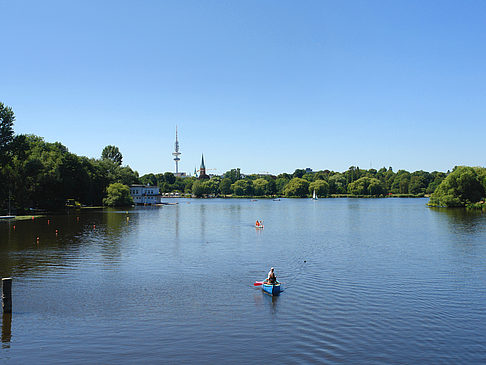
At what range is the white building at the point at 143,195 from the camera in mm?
183875

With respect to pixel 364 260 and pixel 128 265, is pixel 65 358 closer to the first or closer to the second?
pixel 128 265

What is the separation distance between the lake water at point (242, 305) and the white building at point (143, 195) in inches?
5162

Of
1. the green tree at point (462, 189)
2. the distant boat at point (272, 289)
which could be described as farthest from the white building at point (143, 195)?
the distant boat at point (272, 289)

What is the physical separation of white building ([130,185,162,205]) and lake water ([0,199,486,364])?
131 m

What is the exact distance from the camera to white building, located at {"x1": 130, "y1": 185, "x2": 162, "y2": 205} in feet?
603

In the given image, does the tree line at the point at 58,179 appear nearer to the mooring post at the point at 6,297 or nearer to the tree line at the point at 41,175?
the tree line at the point at 41,175

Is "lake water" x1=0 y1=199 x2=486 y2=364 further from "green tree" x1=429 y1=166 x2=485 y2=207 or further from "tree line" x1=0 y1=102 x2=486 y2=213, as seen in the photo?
"green tree" x1=429 y1=166 x2=485 y2=207

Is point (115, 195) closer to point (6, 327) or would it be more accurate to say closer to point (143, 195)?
point (143, 195)

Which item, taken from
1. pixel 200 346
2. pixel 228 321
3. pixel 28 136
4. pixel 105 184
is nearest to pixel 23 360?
pixel 200 346

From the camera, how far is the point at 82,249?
50562 millimetres

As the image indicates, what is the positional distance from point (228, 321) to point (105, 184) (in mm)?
143386

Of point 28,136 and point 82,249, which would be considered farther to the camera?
point 28,136

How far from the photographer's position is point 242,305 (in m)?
27.1

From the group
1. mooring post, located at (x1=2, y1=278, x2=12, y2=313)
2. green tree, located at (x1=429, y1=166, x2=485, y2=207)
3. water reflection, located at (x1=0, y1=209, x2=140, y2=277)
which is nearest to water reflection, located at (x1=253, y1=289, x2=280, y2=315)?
mooring post, located at (x1=2, y1=278, x2=12, y2=313)
